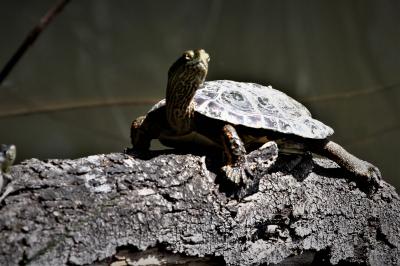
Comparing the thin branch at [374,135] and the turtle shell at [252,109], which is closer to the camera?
the turtle shell at [252,109]

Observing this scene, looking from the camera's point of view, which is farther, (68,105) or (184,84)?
(68,105)

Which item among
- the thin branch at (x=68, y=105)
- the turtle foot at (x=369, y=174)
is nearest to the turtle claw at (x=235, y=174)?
the turtle foot at (x=369, y=174)

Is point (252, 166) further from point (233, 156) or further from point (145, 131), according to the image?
point (145, 131)

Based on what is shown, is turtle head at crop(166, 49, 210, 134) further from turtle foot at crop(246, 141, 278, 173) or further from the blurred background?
the blurred background

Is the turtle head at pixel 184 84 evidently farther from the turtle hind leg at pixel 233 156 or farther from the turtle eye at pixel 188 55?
the turtle hind leg at pixel 233 156

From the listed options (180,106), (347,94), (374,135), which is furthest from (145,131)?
(374,135)

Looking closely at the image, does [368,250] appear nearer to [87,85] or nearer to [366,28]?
[87,85]

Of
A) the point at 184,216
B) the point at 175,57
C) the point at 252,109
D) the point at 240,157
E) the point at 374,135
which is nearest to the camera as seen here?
the point at 184,216

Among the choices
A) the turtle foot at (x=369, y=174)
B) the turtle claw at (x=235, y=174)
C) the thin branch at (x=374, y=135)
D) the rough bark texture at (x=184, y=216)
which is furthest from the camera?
the thin branch at (x=374, y=135)
